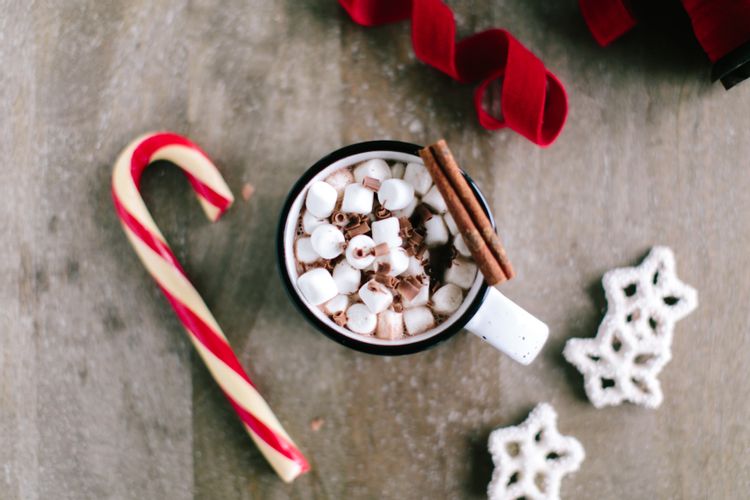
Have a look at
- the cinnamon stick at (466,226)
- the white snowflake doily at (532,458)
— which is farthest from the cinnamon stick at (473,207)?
the white snowflake doily at (532,458)

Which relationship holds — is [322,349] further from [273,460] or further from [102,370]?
[102,370]

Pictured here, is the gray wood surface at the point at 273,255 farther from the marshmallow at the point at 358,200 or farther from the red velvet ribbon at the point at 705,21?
the marshmallow at the point at 358,200

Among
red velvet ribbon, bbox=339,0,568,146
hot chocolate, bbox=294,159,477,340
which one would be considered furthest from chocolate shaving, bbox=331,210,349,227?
red velvet ribbon, bbox=339,0,568,146

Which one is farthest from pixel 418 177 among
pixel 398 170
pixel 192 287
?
pixel 192 287

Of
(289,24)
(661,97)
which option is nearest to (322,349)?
(289,24)

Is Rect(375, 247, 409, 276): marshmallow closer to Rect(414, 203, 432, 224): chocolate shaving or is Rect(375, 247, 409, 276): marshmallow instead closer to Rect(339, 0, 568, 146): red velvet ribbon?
Rect(414, 203, 432, 224): chocolate shaving
